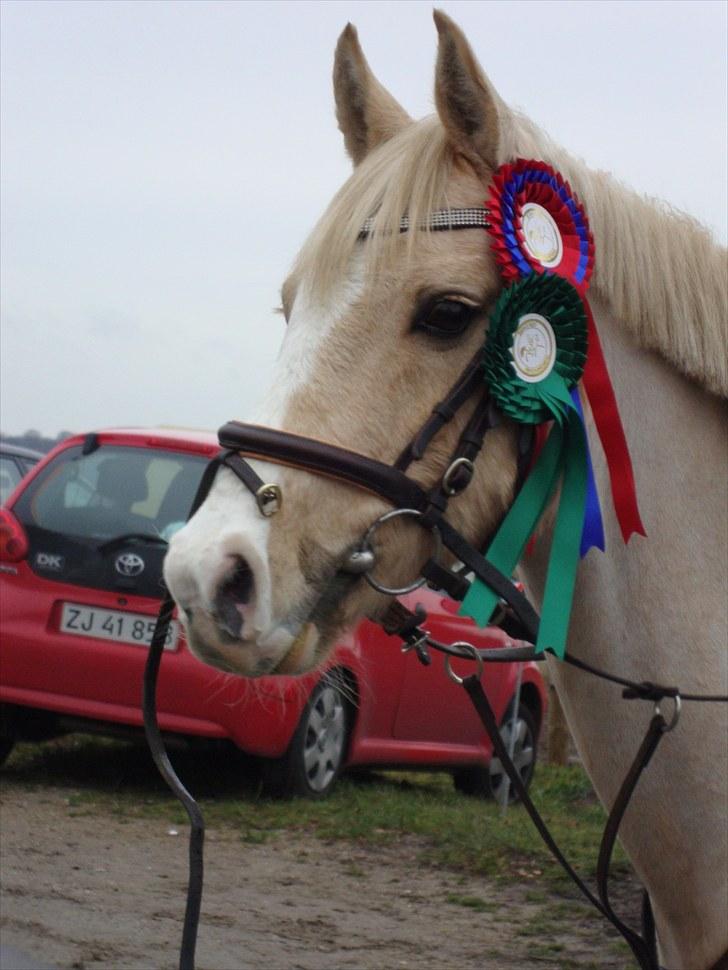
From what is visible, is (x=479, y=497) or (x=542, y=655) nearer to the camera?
(x=479, y=497)

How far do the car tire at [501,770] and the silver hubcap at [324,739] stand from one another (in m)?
1.55

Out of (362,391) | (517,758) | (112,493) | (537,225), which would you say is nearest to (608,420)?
(537,225)

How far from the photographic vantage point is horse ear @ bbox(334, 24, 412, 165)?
3.01 meters

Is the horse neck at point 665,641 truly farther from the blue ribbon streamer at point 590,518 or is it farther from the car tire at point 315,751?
the car tire at point 315,751

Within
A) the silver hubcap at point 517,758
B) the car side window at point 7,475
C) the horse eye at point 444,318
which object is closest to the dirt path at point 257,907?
the silver hubcap at point 517,758

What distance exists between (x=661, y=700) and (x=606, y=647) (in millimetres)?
138

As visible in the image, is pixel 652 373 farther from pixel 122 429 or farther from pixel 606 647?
pixel 122 429

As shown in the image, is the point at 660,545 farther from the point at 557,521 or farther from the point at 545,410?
the point at 545,410

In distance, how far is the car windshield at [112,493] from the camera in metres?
7.50

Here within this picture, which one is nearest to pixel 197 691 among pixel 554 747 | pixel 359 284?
pixel 554 747

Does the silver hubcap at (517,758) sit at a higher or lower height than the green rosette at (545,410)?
lower

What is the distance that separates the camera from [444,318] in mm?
2629

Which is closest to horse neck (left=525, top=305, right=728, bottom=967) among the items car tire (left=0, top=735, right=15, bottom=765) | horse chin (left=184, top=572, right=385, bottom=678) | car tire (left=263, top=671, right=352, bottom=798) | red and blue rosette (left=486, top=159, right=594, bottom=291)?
red and blue rosette (left=486, top=159, right=594, bottom=291)

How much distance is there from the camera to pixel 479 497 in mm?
2672
